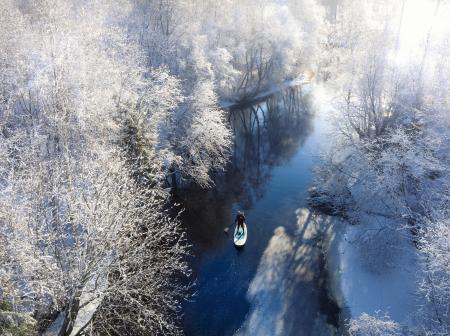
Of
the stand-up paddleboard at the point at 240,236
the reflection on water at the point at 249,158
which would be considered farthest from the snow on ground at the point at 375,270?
the reflection on water at the point at 249,158

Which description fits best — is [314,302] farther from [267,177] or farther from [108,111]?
[108,111]

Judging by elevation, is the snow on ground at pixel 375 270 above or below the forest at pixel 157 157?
below

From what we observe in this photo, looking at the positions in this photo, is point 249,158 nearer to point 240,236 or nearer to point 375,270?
point 240,236

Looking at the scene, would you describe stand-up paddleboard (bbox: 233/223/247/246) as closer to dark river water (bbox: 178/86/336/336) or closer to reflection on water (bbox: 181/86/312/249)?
dark river water (bbox: 178/86/336/336)

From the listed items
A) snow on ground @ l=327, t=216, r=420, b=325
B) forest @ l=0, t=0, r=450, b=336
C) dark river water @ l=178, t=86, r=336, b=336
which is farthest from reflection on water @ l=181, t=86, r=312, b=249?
snow on ground @ l=327, t=216, r=420, b=325

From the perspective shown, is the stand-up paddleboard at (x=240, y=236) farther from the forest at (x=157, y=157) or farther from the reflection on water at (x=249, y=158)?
the forest at (x=157, y=157)

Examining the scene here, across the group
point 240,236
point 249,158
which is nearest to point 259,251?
point 240,236
